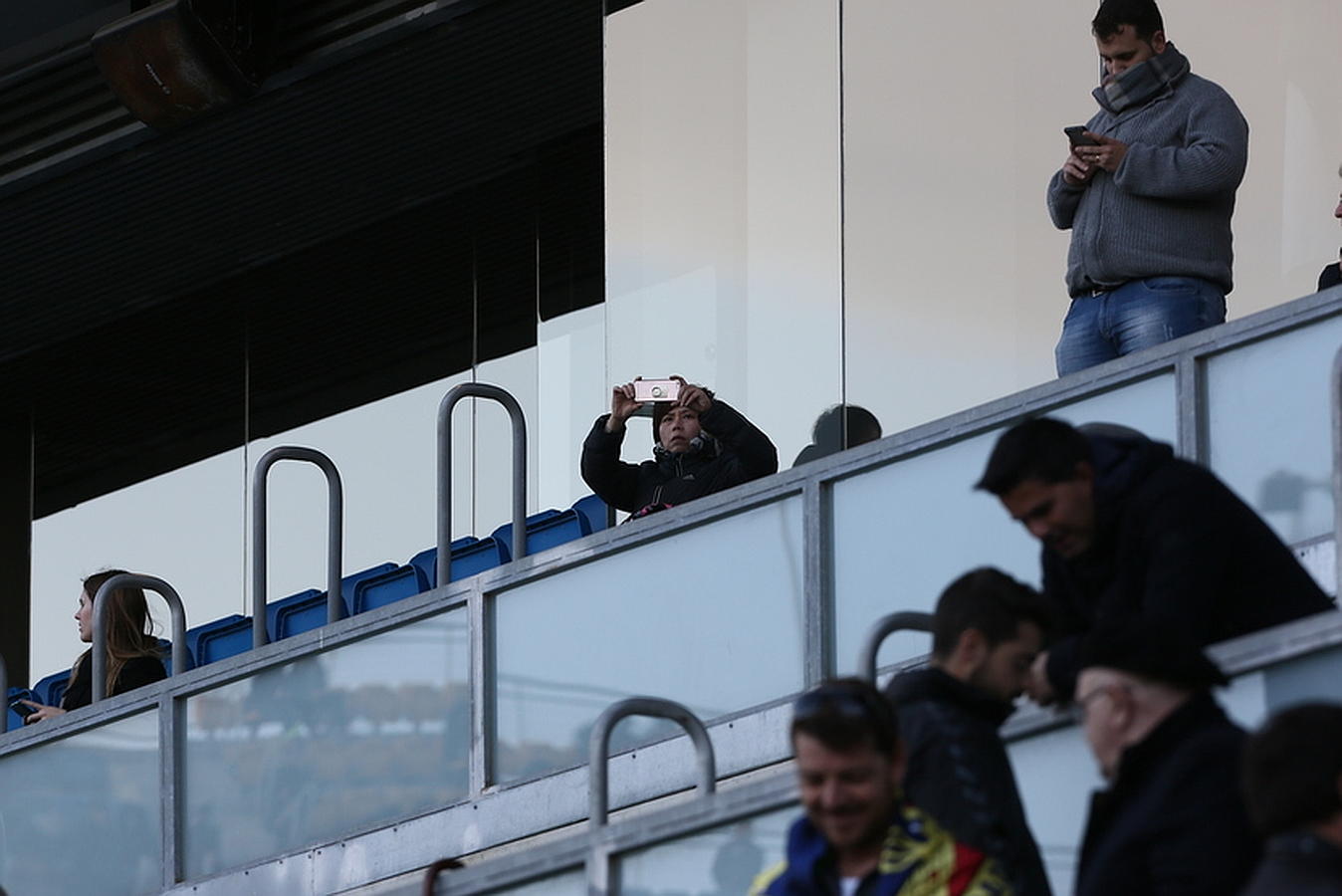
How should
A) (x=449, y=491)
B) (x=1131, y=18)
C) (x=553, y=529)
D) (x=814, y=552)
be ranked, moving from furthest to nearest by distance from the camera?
1. (x=553, y=529)
2. (x=449, y=491)
3. (x=1131, y=18)
4. (x=814, y=552)

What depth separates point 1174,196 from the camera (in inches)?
264

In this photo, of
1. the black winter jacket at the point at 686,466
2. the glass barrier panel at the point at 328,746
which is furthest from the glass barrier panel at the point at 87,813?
the black winter jacket at the point at 686,466

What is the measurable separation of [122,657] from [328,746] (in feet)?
4.41

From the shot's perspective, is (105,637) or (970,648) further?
(105,637)

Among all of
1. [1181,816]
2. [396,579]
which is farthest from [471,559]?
[1181,816]

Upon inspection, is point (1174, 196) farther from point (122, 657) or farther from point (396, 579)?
point (396, 579)

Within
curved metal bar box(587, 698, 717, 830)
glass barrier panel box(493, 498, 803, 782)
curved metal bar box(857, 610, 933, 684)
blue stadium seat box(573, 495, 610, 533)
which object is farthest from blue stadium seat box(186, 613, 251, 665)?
curved metal bar box(857, 610, 933, 684)

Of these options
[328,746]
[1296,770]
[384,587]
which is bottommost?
[1296,770]

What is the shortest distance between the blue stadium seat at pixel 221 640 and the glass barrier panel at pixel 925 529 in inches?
172

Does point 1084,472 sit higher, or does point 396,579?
point 396,579

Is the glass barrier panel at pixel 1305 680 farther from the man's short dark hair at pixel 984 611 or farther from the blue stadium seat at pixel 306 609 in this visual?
the blue stadium seat at pixel 306 609

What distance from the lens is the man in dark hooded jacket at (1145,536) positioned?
14.1 ft

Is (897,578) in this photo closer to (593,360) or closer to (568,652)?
(568,652)

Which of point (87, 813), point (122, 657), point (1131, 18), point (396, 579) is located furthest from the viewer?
point (396, 579)
